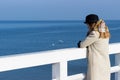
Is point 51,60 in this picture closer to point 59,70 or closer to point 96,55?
point 59,70

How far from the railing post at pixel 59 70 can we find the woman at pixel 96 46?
1.15 ft

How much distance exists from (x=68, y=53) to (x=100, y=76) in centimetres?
50

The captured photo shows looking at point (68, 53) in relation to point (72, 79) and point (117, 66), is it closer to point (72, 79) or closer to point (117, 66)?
point (72, 79)

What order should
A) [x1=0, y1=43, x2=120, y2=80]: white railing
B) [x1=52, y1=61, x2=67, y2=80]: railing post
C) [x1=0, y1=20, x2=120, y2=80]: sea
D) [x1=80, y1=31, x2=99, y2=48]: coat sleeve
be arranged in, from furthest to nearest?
[x1=0, y1=20, x2=120, y2=80]: sea
[x1=80, y1=31, x2=99, y2=48]: coat sleeve
[x1=52, y1=61, x2=67, y2=80]: railing post
[x1=0, y1=43, x2=120, y2=80]: white railing

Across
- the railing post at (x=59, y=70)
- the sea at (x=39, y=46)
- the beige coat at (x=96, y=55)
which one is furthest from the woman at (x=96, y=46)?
the sea at (x=39, y=46)

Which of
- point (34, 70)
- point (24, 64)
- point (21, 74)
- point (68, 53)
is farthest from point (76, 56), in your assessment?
point (34, 70)

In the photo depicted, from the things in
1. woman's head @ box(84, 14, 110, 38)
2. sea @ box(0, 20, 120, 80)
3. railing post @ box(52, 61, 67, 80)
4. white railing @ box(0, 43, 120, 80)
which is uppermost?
woman's head @ box(84, 14, 110, 38)

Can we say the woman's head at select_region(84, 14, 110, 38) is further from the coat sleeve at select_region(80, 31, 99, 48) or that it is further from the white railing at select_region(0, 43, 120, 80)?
the white railing at select_region(0, 43, 120, 80)

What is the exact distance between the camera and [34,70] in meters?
23.8

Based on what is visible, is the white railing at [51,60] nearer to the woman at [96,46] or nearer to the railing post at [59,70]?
the railing post at [59,70]

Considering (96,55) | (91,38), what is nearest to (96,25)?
(91,38)

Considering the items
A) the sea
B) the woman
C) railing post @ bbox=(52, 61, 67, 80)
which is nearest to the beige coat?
the woman

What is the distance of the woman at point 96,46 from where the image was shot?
462 centimetres

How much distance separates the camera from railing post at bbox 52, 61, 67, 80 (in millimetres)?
4391
